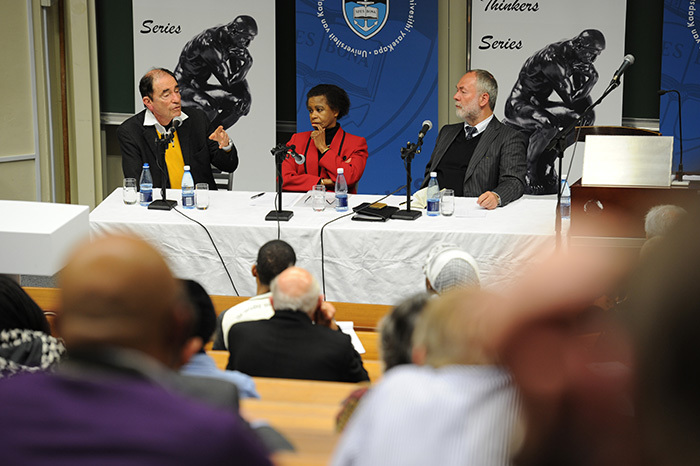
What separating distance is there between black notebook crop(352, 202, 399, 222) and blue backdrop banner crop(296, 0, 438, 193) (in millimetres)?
2235

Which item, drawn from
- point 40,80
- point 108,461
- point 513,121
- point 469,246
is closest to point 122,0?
point 40,80

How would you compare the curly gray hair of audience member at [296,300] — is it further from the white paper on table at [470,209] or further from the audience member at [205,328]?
the white paper on table at [470,209]

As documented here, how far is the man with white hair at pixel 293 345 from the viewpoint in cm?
245

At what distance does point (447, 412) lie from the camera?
1.11 metres

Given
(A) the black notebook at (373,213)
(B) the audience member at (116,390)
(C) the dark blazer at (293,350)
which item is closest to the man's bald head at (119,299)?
(B) the audience member at (116,390)

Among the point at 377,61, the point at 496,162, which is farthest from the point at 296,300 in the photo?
the point at 377,61

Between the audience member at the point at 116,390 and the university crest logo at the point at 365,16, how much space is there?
5507 mm

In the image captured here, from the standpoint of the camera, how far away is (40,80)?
639 cm

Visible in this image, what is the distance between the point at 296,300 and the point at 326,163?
2564mm

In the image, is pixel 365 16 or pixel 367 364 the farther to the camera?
pixel 365 16

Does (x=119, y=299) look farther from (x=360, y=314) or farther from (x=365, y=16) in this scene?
(x=365, y=16)

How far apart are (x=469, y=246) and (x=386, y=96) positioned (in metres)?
2.72

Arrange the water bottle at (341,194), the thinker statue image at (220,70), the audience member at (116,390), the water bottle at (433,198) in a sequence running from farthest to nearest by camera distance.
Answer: the thinker statue image at (220,70)
the water bottle at (341,194)
the water bottle at (433,198)
the audience member at (116,390)

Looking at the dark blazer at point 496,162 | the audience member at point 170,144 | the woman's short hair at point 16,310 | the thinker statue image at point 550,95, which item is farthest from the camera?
the thinker statue image at point 550,95
